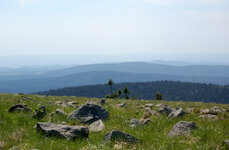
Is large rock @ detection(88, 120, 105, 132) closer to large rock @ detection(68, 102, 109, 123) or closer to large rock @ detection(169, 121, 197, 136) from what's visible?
large rock @ detection(68, 102, 109, 123)

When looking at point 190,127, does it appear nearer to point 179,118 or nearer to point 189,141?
point 189,141

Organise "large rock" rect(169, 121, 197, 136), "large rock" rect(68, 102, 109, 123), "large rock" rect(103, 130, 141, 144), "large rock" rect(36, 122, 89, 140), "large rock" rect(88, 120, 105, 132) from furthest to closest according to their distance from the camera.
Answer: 1. "large rock" rect(68, 102, 109, 123)
2. "large rock" rect(88, 120, 105, 132)
3. "large rock" rect(169, 121, 197, 136)
4. "large rock" rect(36, 122, 89, 140)
5. "large rock" rect(103, 130, 141, 144)

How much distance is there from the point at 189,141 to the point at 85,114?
649cm

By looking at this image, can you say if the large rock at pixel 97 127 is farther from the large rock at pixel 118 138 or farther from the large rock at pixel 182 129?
the large rock at pixel 182 129

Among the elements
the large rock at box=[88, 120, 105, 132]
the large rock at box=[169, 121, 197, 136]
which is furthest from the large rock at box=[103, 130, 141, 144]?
the large rock at box=[88, 120, 105, 132]

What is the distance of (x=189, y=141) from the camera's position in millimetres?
7629

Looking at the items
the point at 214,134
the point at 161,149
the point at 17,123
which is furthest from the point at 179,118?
the point at 17,123

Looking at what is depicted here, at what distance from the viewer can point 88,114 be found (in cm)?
1236

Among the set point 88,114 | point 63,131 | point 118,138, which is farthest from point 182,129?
point 88,114

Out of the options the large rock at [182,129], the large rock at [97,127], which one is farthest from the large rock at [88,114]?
the large rock at [182,129]

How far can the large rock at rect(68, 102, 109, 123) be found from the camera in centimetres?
1177

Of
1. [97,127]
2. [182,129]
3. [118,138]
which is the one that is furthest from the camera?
[97,127]

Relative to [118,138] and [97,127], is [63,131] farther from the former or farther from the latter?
[97,127]

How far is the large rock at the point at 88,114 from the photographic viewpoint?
11.8 meters
